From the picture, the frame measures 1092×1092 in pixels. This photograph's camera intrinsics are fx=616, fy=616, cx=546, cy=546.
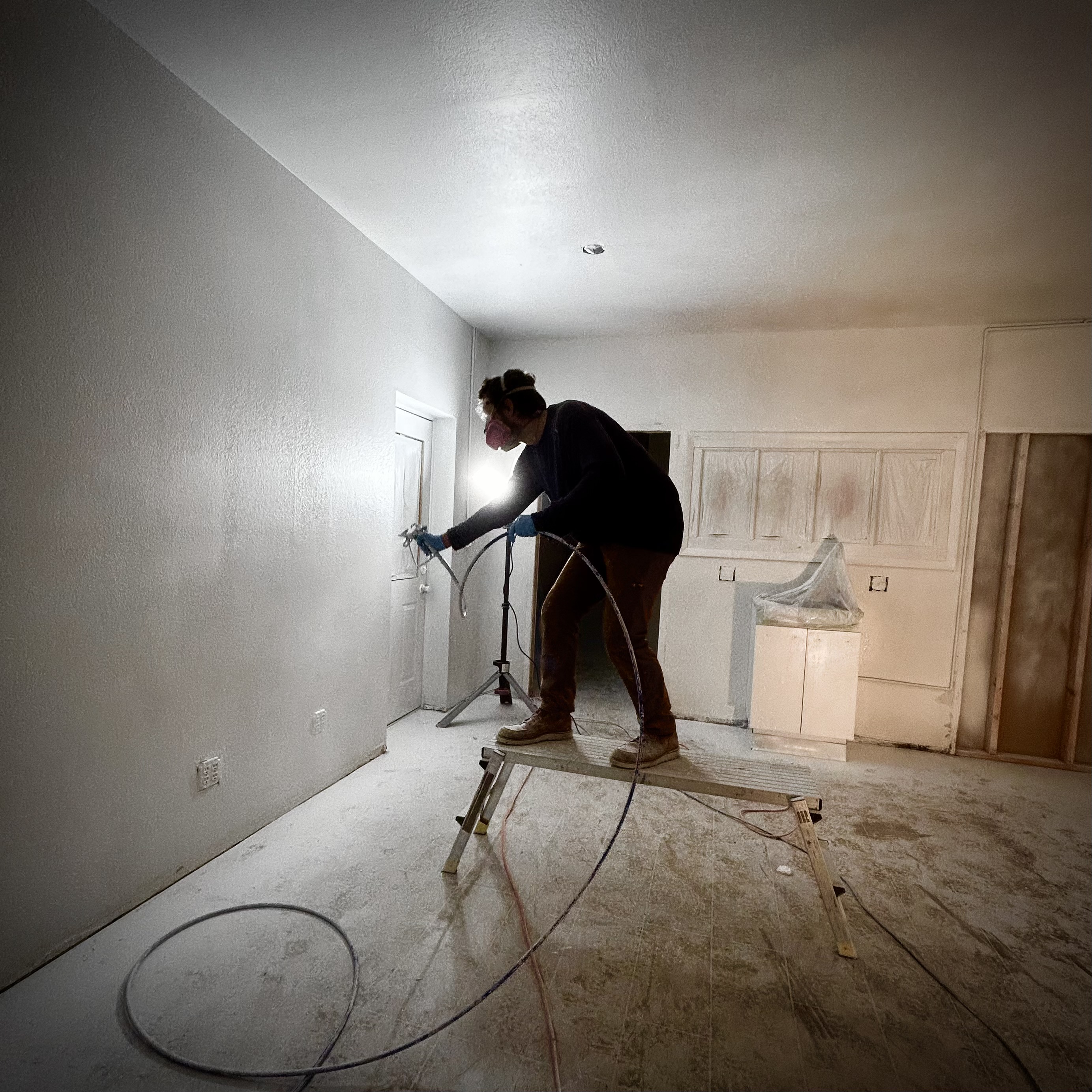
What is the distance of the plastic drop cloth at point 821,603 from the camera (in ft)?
12.0

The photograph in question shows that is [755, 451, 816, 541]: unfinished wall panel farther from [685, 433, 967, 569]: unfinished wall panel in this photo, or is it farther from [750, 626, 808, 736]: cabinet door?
[750, 626, 808, 736]: cabinet door

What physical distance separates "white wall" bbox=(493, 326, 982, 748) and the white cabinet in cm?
46

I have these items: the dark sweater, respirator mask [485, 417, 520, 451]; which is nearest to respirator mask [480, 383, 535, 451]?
respirator mask [485, 417, 520, 451]

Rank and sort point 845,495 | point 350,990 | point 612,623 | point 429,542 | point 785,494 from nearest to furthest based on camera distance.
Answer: point 350,990
point 612,623
point 429,542
point 845,495
point 785,494

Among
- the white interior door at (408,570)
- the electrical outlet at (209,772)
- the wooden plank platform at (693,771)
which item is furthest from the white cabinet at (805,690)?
the electrical outlet at (209,772)

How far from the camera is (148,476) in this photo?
1.92m

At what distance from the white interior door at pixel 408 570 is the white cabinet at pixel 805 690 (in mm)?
2149

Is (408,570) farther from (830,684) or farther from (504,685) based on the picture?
(830,684)

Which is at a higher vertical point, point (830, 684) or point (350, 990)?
point (830, 684)

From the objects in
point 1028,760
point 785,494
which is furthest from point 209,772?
point 1028,760

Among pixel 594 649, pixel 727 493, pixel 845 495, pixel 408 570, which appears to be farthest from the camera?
pixel 594 649

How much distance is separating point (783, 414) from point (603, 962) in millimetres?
3398

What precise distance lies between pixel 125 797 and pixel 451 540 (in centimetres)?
130

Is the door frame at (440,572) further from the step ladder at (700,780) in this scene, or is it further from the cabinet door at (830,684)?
the cabinet door at (830,684)
